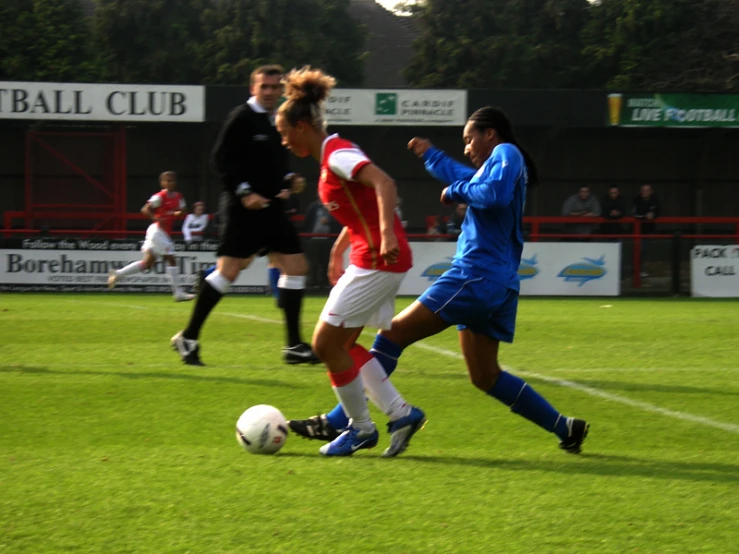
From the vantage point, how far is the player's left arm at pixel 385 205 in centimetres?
490

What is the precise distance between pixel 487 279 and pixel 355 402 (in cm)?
82

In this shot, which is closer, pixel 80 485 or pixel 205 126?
pixel 80 485

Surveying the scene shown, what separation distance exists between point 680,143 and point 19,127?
16.5 meters

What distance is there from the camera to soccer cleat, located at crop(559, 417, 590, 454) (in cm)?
544

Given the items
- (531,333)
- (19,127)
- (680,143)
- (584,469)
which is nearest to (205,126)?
(19,127)

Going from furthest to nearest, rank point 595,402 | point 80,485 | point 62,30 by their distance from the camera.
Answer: point 62,30
point 595,402
point 80,485

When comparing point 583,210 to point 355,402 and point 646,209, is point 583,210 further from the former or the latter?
point 355,402

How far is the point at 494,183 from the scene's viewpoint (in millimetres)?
5109

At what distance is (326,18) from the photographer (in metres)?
36.6

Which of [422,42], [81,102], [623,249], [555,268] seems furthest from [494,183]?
[422,42]

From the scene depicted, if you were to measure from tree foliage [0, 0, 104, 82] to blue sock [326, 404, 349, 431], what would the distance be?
95.8 ft

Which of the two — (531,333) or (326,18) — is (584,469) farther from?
(326,18)

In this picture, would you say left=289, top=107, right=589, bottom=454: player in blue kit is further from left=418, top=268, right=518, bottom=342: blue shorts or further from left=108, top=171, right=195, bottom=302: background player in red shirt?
left=108, top=171, right=195, bottom=302: background player in red shirt

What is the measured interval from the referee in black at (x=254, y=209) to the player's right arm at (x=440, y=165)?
294 cm
